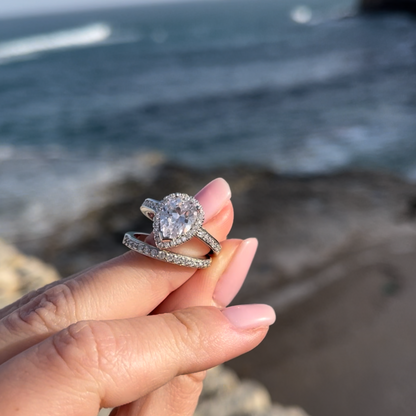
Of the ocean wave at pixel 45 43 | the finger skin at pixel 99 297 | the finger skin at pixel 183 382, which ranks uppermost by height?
the finger skin at pixel 99 297

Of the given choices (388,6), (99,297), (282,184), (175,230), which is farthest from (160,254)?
(388,6)

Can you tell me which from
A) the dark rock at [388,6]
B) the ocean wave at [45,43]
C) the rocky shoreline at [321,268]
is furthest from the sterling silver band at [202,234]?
the dark rock at [388,6]

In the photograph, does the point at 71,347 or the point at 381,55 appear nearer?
the point at 71,347

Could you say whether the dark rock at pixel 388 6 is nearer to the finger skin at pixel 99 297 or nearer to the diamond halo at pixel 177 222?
the diamond halo at pixel 177 222

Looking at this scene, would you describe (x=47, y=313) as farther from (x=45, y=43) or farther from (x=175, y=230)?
(x=45, y=43)

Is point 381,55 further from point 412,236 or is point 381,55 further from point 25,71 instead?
point 25,71

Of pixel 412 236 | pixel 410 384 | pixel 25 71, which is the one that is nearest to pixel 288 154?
pixel 412 236

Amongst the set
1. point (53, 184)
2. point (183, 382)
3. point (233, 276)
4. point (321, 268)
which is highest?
point (233, 276)
